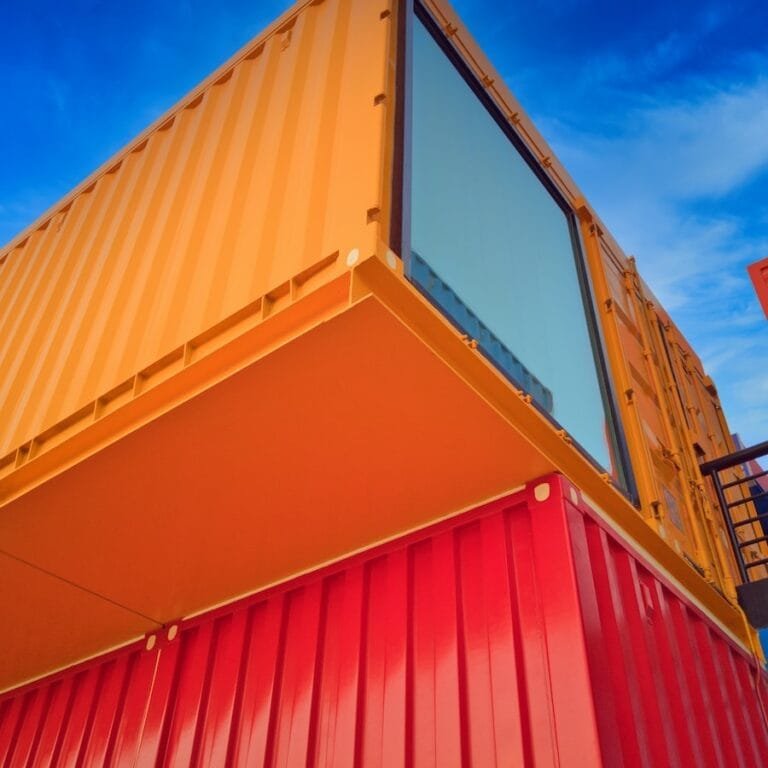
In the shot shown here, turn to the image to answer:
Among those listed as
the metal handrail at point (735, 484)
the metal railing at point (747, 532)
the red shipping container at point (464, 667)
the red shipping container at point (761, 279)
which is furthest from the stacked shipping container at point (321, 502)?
the red shipping container at point (761, 279)

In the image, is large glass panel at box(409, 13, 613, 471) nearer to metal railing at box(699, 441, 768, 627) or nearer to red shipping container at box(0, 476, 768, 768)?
red shipping container at box(0, 476, 768, 768)

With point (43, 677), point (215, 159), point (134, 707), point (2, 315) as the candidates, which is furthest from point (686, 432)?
point (2, 315)

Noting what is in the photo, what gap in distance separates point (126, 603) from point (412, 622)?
2.08 meters

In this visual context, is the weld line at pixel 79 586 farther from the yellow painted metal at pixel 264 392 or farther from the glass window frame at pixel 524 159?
the glass window frame at pixel 524 159

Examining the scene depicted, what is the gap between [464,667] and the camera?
119 inches

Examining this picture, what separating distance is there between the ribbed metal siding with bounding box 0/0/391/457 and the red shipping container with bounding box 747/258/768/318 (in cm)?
416

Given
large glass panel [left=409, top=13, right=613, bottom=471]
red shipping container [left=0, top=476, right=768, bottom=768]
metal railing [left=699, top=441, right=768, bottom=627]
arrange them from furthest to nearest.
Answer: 1. metal railing [left=699, top=441, right=768, bottom=627]
2. large glass panel [left=409, top=13, right=613, bottom=471]
3. red shipping container [left=0, top=476, right=768, bottom=768]

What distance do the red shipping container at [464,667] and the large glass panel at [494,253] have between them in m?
0.77

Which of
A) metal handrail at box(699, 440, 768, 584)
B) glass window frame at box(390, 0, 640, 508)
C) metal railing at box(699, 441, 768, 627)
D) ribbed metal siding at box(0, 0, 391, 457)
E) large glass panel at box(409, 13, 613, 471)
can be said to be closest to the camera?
glass window frame at box(390, 0, 640, 508)

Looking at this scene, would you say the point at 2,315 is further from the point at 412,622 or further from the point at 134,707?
the point at 412,622

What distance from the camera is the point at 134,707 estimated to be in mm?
4445

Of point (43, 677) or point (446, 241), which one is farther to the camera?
point (43, 677)

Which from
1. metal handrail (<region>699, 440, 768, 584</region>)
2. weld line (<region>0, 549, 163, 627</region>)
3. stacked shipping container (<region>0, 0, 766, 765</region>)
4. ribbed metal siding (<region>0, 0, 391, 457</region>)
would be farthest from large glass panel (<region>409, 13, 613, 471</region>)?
weld line (<region>0, 549, 163, 627</region>)

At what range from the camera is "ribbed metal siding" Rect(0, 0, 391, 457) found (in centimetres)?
313
